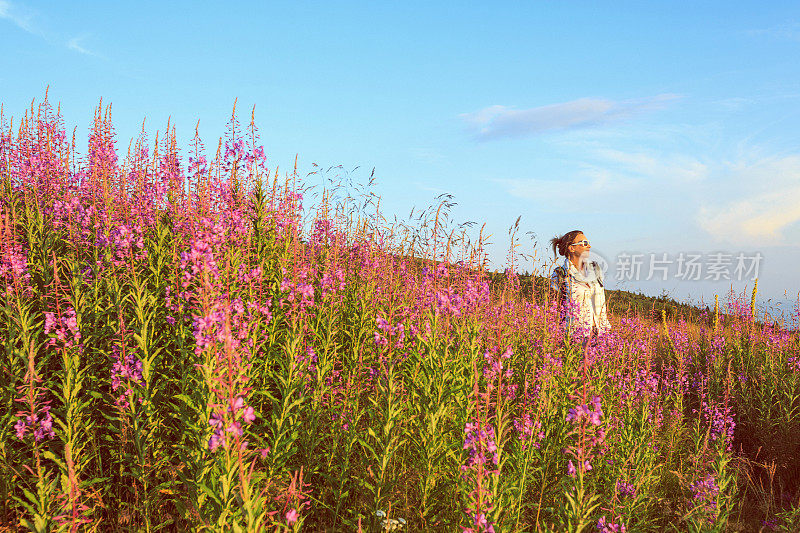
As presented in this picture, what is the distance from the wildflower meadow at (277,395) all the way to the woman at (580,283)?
112cm

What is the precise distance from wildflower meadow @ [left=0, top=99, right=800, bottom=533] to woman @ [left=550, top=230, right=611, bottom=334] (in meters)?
1.12

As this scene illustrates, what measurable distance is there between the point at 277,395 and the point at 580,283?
609 centimetres

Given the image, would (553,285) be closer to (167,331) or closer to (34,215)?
(167,331)

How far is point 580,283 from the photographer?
28.6 feet

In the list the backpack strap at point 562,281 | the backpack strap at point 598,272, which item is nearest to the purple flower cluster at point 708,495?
the backpack strap at point 562,281

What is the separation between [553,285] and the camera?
780 cm

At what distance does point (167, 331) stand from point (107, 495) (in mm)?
1422

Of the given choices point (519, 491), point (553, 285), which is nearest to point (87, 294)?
point (519, 491)

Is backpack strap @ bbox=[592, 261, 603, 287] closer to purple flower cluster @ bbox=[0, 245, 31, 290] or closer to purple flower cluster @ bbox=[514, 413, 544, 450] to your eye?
purple flower cluster @ bbox=[514, 413, 544, 450]

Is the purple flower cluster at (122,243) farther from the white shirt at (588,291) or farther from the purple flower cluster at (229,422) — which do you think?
the white shirt at (588,291)

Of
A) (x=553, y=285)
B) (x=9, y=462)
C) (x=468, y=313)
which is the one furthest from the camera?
(x=553, y=285)

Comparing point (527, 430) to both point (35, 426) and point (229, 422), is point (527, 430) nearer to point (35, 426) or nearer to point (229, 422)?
point (229, 422)

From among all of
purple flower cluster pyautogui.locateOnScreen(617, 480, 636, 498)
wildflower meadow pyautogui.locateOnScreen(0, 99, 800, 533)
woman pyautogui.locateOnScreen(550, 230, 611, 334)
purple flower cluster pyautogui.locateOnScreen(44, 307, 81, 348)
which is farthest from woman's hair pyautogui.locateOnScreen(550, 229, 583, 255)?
purple flower cluster pyautogui.locateOnScreen(44, 307, 81, 348)

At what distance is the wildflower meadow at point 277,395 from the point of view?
3.23 meters
